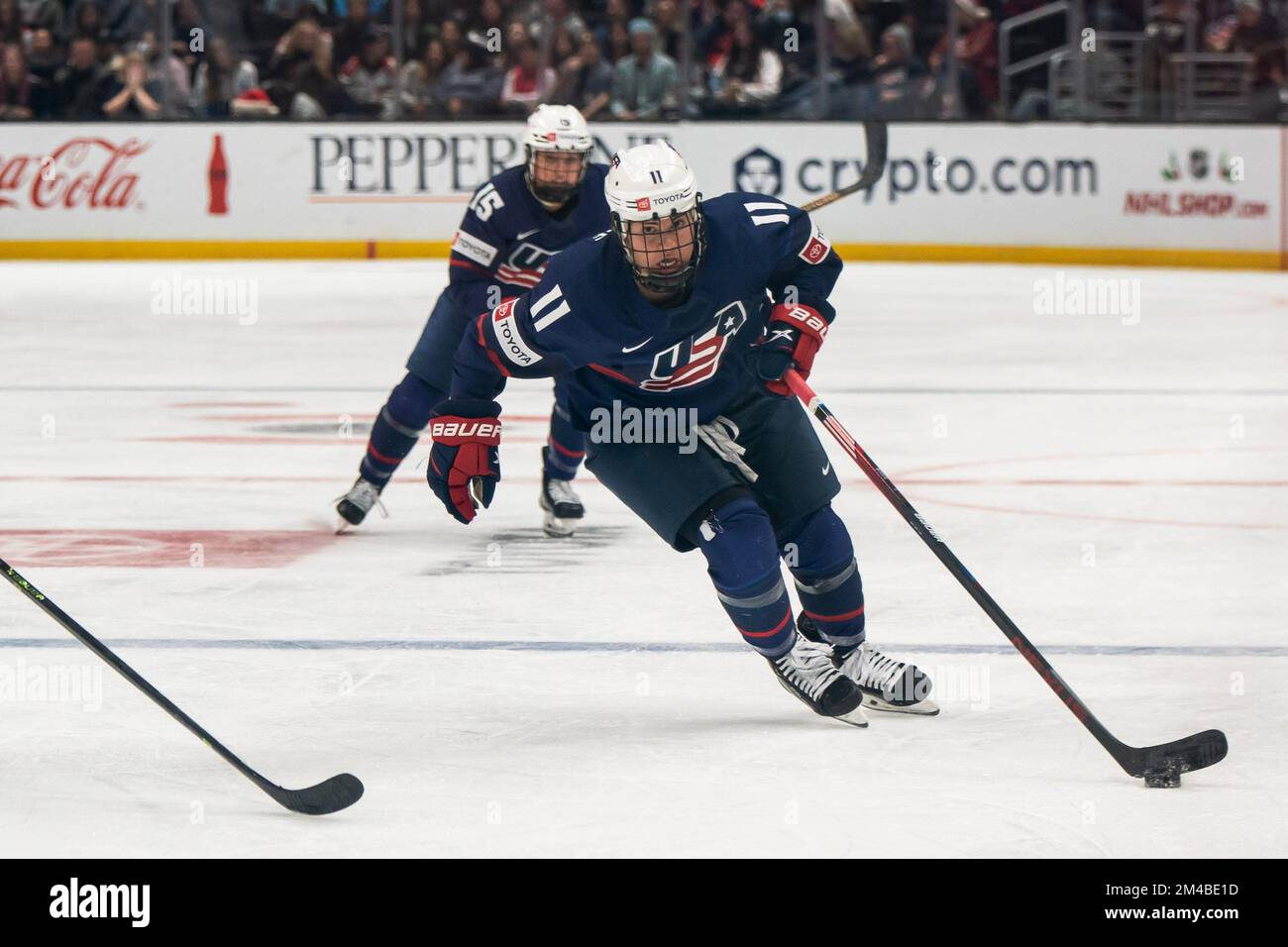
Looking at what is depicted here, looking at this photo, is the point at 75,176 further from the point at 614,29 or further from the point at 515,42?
the point at 614,29

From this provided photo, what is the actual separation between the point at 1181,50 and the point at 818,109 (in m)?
2.48

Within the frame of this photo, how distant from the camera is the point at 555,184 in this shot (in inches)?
236

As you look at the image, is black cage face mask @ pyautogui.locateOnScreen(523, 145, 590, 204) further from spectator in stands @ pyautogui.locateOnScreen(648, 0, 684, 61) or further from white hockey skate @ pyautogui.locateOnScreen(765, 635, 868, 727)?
spectator in stands @ pyautogui.locateOnScreen(648, 0, 684, 61)

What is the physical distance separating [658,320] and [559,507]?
88.2 inches

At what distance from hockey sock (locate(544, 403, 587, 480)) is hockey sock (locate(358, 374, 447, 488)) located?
1.15ft

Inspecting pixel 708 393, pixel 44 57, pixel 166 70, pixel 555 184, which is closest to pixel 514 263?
pixel 555 184

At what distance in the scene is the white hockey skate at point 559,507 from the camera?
6.12 metres

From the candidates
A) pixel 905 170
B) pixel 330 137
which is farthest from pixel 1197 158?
pixel 330 137

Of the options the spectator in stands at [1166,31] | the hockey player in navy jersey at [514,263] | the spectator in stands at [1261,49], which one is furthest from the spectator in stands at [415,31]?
the hockey player in navy jersey at [514,263]

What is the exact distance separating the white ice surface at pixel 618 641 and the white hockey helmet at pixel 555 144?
0.98m

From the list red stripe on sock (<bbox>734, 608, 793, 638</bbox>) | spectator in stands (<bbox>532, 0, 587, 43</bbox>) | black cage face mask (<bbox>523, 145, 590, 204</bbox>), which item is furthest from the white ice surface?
spectator in stands (<bbox>532, 0, 587, 43</bbox>)

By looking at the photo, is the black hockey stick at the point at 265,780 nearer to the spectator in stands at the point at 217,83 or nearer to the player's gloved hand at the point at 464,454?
the player's gloved hand at the point at 464,454

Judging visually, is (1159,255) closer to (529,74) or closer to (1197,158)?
(1197,158)

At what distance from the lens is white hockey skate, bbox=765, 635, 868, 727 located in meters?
4.01
